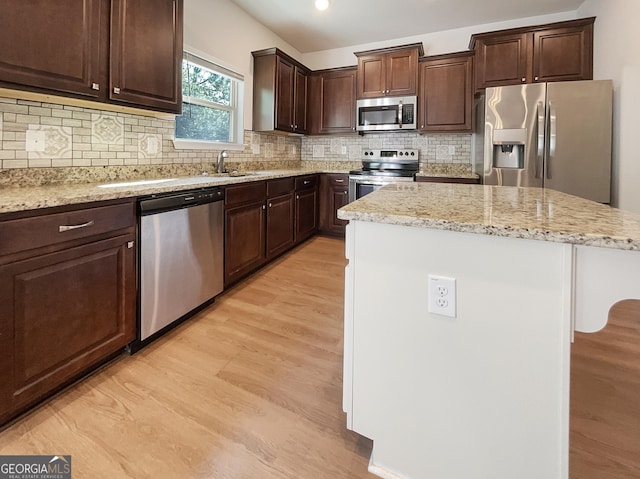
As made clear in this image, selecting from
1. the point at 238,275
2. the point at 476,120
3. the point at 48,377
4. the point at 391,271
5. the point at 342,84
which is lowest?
the point at 48,377

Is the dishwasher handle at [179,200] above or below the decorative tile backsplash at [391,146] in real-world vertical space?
below

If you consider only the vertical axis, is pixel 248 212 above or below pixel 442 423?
above

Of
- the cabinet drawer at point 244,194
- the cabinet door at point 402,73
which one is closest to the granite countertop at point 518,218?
the cabinet drawer at point 244,194

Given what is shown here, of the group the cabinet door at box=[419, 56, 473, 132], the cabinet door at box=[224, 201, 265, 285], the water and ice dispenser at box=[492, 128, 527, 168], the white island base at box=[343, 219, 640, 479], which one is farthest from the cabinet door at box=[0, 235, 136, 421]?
the cabinet door at box=[419, 56, 473, 132]

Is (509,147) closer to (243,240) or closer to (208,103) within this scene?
(243,240)

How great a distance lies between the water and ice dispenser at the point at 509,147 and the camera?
325cm

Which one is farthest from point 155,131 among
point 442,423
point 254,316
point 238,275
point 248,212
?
point 442,423

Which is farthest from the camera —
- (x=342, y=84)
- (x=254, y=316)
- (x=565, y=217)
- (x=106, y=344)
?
(x=342, y=84)

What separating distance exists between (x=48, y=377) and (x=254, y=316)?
117cm

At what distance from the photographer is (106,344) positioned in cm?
171

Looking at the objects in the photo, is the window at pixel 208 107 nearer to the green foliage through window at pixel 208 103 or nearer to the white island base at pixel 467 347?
the green foliage through window at pixel 208 103

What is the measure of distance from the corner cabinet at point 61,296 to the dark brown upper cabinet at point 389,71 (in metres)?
3.57

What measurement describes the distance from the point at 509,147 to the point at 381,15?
2059 millimetres

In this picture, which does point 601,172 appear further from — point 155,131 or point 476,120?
point 155,131
